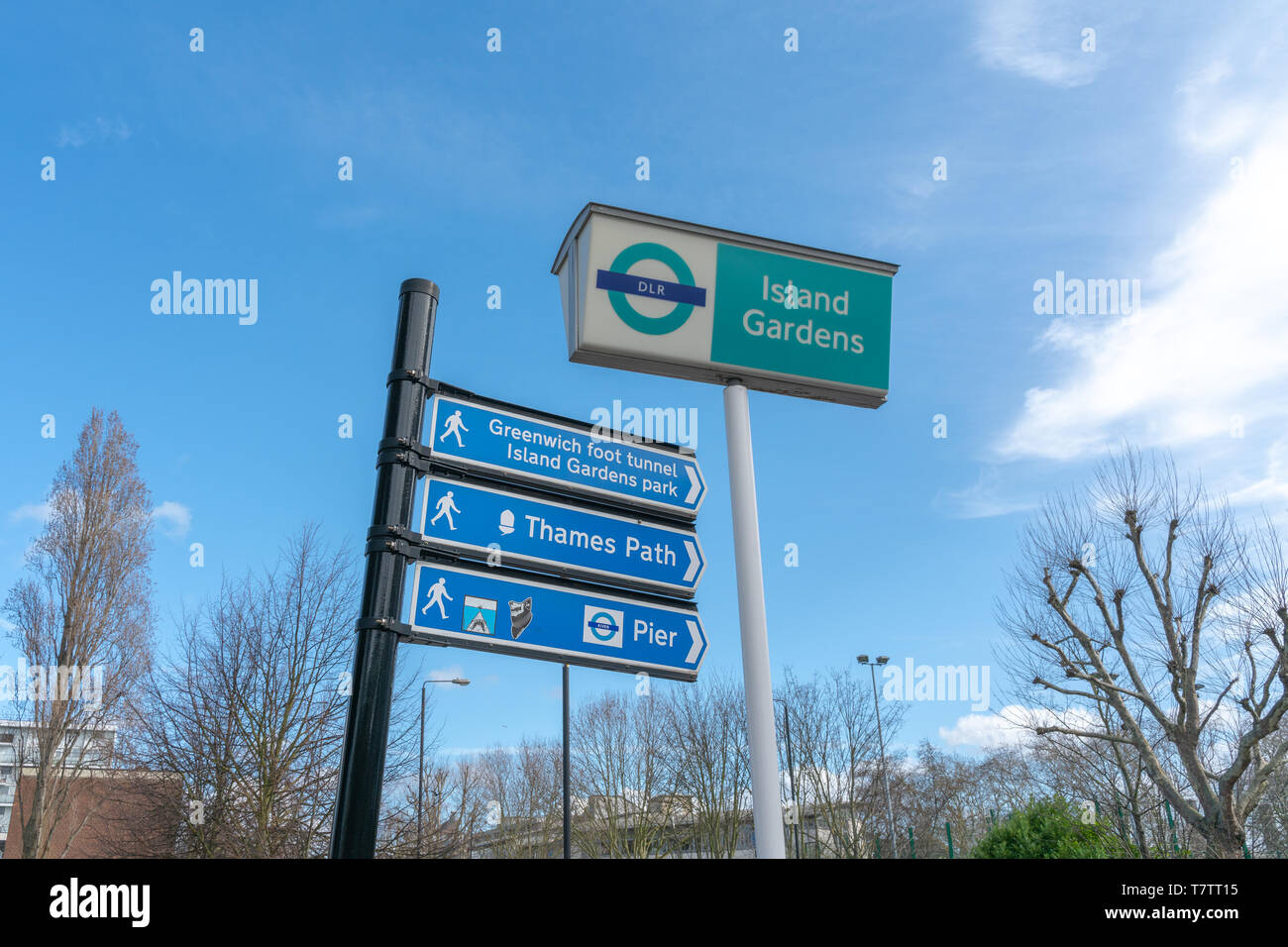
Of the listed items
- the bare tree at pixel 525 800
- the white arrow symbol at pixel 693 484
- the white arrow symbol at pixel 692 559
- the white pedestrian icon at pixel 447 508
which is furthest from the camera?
the bare tree at pixel 525 800

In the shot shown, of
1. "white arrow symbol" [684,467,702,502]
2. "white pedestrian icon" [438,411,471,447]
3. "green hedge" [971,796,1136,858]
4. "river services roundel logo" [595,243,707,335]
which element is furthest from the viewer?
"green hedge" [971,796,1136,858]

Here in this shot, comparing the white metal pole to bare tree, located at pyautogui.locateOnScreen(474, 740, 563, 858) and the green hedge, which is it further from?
bare tree, located at pyautogui.locateOnScreen(474, 740, 563, 858)

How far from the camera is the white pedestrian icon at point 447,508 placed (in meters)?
4.05

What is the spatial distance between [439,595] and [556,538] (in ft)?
2.47

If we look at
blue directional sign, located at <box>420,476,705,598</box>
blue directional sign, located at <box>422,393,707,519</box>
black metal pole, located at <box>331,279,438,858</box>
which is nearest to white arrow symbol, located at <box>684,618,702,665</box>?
blue directional sign, located at <box>420,476,705,598</box>

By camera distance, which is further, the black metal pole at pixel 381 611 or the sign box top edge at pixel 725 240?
the sign box top edge at pixel 725 240

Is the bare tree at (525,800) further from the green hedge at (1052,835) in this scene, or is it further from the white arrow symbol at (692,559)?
the white arrow symbol at (692,559)

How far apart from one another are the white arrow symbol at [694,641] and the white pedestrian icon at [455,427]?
1509 mm

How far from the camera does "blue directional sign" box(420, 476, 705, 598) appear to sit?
4090 millimetres

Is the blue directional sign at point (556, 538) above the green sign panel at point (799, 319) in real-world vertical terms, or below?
below

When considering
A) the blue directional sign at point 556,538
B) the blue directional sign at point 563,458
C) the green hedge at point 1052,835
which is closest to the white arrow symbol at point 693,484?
the blue directional sign at point 563,458

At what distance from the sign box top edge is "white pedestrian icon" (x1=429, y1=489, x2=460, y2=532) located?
1.60 m
